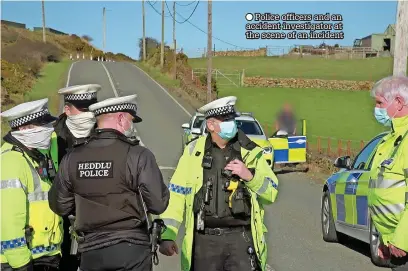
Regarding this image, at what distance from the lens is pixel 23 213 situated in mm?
4055

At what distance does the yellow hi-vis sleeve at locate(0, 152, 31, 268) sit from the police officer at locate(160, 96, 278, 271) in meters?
0.99

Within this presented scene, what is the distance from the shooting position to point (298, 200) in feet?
43.8

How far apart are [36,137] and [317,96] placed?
47.0m

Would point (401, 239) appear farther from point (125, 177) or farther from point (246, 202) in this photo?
point (125, 177)

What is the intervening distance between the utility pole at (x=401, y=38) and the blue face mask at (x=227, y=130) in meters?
7.11

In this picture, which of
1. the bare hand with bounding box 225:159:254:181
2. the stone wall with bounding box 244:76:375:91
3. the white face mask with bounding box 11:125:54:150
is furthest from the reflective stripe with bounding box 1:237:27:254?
the stone wall with bounding box 244:76:375:91

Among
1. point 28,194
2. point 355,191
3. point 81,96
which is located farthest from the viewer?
point 355,191

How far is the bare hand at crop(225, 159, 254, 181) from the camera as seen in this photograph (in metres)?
4.30

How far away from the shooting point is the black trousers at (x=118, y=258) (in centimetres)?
387

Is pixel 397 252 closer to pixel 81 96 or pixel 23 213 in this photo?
pixel 23 213

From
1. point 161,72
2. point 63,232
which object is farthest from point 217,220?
point 161,72

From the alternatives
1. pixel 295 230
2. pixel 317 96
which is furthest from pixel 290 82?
pixel 295 230

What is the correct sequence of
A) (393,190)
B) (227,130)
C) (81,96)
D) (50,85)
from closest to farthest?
(393,190), (227,130), (81,96), (50,85)

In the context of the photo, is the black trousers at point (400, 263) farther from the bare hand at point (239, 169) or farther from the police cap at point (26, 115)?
the police cap at point (26, 115)
